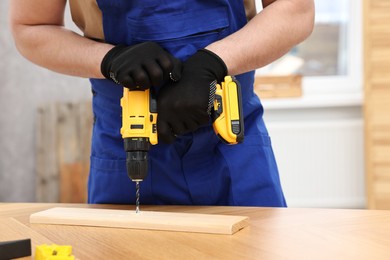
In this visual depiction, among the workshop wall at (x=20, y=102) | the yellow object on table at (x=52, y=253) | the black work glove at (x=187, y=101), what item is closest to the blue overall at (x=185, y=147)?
the black work glove at (x=187, y=101)

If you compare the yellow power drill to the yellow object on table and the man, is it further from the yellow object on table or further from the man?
the yellow object on table

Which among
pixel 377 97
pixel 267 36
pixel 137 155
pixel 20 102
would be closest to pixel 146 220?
pixel 137 155

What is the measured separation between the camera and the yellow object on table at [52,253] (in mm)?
920

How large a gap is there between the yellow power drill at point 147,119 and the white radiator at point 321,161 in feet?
9.50

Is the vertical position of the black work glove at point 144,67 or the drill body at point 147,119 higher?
the black work glove at point 144,67

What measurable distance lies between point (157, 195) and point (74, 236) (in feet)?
1.18

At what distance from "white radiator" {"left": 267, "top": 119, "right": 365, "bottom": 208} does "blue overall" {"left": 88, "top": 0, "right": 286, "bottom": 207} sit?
2645mm

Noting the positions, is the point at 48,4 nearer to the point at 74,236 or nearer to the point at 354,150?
the point at 74,236

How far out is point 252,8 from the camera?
156 centimetres

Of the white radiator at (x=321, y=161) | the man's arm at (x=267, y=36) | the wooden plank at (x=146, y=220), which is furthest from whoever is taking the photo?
the white radiator at (x=321, y=161)

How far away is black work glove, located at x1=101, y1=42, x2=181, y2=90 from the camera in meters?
1.20

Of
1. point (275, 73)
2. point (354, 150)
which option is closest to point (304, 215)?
point (354, 150)

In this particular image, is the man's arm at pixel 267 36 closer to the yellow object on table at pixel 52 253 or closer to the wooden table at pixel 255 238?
the wooden table at pixel 255 238

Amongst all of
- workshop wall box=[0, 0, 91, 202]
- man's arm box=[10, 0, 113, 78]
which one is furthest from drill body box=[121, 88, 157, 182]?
workshop wall box=[0, 0, 91, 202]
